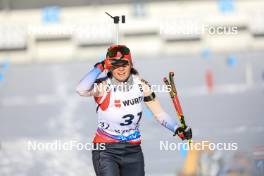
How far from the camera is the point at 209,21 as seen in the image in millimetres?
13742

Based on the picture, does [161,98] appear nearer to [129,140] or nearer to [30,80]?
[30,80]

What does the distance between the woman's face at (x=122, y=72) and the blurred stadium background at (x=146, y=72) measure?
6.47 feet

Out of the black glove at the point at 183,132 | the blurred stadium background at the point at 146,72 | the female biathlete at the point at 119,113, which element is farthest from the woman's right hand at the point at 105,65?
the blurred stadium background at the point at 146,72

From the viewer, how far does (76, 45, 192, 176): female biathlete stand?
530 cm

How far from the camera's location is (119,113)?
5.33 m

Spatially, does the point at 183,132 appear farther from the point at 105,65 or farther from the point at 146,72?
Result: the point at 146,72

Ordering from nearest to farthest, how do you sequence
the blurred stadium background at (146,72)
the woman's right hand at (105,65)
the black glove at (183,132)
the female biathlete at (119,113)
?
the woman's right hand at (105,65) → the female biathlete at (119,113) → the black glove at (183,132) → the blurred stadium background at (146,72)

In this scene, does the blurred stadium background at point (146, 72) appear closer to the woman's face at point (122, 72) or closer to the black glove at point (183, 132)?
the black glove at point (183, 132)

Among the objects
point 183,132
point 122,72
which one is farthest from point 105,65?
point 183,132

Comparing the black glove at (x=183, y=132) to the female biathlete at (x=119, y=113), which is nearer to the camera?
the female biathlete at (x=119, y=113)

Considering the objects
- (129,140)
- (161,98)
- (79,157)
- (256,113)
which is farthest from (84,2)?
(129,140)

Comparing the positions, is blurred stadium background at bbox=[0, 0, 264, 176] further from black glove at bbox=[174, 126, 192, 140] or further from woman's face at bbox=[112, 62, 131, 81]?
woman's face at bbox=[112, 62, 131, 81]

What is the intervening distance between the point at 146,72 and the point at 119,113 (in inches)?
254

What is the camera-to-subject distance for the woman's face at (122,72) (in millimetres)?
5312
